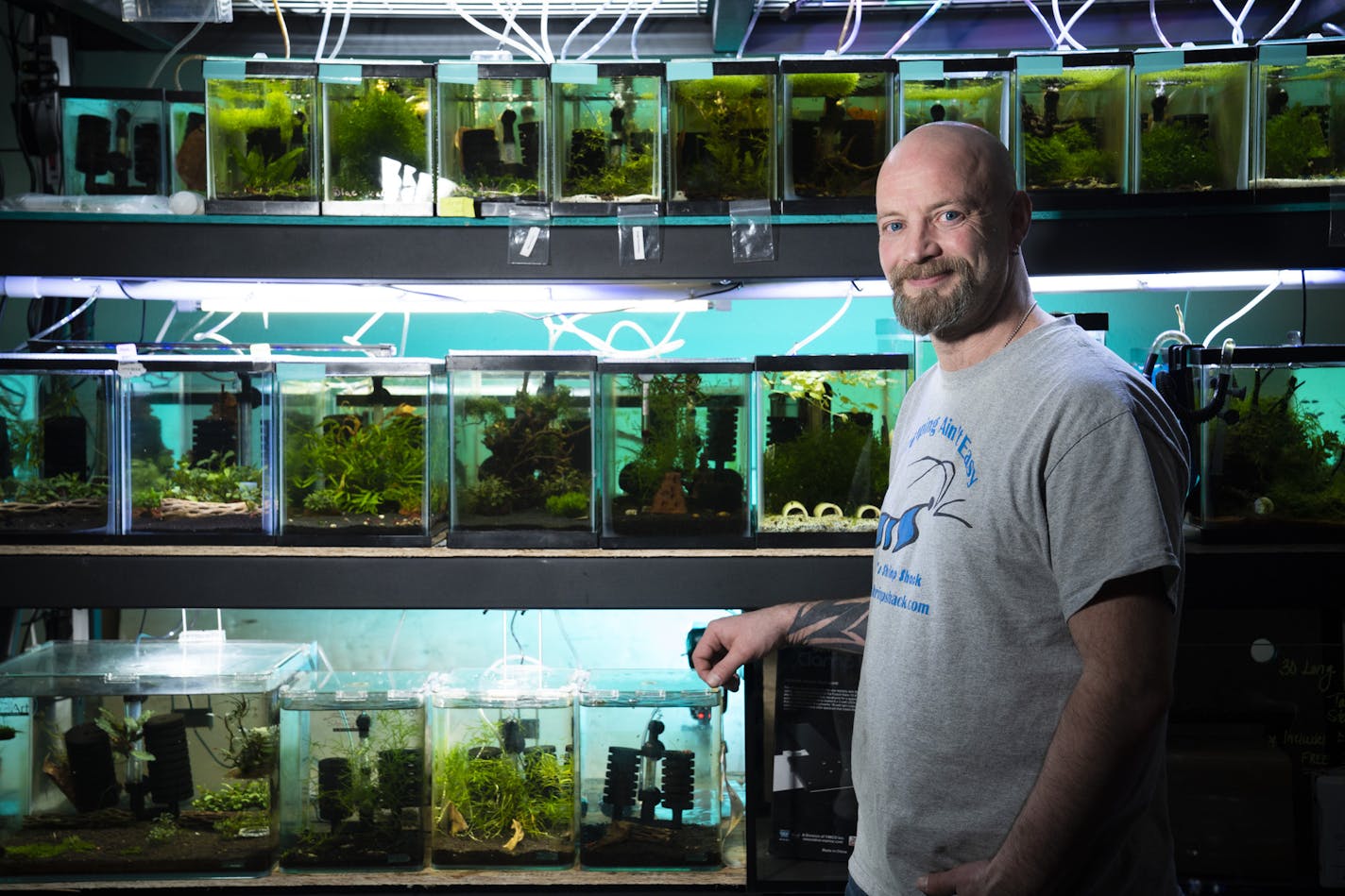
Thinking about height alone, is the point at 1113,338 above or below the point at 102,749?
above

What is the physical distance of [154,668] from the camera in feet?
7.38

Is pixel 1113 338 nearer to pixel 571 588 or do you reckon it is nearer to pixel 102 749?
pixel 571 588

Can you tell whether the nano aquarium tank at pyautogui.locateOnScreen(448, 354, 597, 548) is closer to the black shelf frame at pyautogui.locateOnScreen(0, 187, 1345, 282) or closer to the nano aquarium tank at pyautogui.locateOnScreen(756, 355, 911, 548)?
the black shelf frame at pyautogui.locateOnScreen(0, 187, 1345, 282)

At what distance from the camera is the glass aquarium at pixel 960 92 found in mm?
1998

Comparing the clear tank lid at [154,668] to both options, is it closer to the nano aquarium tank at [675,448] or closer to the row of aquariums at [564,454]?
the row of aquariums at [564,454]

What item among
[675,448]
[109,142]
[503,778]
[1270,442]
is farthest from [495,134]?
[1270,442]

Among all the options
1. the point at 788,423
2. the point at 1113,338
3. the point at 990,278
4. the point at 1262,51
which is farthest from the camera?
the point at 1113,338

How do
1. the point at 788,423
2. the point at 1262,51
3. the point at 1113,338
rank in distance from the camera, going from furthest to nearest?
the point at 1113,338
the point at 788,423
the point at 1262,51

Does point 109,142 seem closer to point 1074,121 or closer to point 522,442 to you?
point 522,442

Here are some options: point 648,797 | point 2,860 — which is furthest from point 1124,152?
point 2,860

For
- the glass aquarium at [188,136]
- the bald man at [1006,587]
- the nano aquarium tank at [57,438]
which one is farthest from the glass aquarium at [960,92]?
the nano aquarium tank at [57,438]

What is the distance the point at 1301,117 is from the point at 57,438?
8.42ft

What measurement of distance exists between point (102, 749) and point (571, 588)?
1.05 m

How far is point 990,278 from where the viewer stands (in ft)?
4.70
